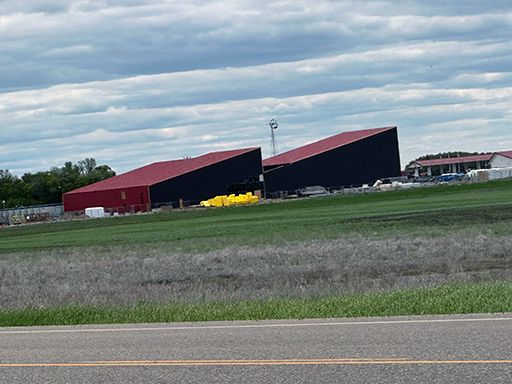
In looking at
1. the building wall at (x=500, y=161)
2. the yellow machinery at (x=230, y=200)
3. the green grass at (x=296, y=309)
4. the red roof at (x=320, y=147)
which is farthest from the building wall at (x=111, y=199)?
the green grass at (x=296, y=309)

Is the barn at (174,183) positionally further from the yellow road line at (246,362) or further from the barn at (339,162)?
the yellow road line at (246,362)

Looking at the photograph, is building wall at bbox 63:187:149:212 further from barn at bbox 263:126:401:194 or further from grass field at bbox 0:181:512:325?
grass field at bbox 0:181:512:325

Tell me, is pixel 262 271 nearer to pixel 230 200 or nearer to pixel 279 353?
pixel 279 353

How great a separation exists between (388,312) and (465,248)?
713 inches

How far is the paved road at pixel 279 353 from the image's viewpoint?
1066 centimetres

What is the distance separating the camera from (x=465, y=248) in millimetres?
33188

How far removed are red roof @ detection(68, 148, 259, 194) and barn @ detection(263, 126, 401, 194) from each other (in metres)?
6.74

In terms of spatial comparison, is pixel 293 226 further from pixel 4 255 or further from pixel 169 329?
pixel 169 329

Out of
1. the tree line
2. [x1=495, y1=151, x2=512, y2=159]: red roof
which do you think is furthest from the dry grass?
[x1=495, y1=151, x2=512, y2=159]: red roof

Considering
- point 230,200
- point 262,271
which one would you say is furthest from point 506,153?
point 262,271

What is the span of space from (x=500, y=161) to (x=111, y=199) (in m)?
90.9

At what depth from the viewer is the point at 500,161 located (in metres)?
186

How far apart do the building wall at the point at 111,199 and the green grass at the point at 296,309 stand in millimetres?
92995

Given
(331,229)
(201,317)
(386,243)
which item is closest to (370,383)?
(201,317)
